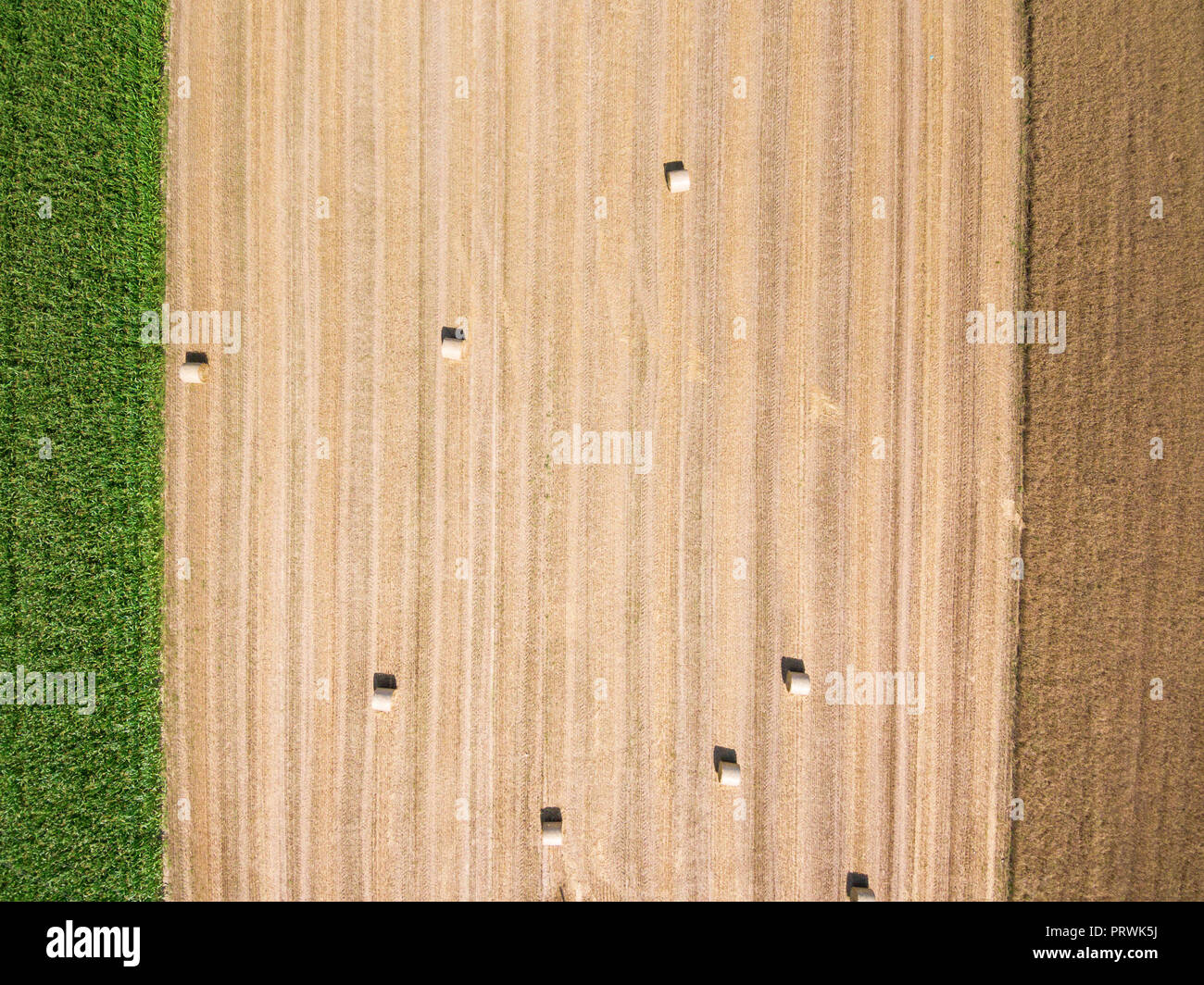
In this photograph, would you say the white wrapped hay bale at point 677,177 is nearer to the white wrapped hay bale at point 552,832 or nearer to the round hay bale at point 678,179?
the round hay bale at point 678,179

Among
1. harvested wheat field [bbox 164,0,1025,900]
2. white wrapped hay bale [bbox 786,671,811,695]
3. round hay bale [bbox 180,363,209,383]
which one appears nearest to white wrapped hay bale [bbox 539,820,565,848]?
harvested wheat field [bbox 164,0,1025,900]

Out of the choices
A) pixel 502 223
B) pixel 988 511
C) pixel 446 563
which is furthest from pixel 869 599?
pixel 502 223

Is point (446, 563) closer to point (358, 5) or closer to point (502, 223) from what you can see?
point (502, 223)

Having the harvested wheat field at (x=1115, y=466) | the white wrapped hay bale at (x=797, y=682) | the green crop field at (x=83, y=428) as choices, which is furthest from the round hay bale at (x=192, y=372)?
the harvested wheat field at (x=1115, y=466)

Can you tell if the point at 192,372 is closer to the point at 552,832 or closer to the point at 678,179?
the point at 678,179

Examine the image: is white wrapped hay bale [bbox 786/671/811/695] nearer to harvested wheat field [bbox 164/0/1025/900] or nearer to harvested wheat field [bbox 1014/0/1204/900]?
harvested wheat field [bbox 164/0/1025/900]

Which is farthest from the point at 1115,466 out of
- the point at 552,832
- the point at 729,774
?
the point at 552,832
